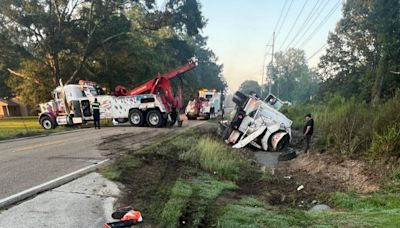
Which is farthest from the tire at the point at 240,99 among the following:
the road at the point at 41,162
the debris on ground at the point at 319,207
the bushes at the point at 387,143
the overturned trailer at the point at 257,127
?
the debris on ground at the point at 319,207

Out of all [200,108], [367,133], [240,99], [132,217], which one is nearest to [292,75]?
[200,108]

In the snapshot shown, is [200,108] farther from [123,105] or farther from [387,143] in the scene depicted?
[387,143]

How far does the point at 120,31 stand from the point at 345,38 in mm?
34348

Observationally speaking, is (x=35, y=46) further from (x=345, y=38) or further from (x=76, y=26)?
(x=345, y=38)

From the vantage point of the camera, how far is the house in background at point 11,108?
54.3m

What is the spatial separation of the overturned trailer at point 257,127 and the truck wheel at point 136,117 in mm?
6342

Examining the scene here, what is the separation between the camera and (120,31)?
28.6 m

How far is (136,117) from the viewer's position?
60.5 feet

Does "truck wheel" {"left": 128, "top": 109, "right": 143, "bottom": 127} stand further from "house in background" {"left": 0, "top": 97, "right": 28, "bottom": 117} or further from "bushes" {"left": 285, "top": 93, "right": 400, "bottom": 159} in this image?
"house in background" {"left": 0, "top": 97, "right": 28, "bottom": 117}

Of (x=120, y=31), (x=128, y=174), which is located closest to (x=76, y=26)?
(x=120, y=31)

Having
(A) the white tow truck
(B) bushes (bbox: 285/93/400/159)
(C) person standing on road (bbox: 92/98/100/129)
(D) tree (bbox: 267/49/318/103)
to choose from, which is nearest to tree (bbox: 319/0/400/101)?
(A) the white tow truck

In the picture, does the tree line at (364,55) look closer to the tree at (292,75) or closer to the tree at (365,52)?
the tree at (365,52)

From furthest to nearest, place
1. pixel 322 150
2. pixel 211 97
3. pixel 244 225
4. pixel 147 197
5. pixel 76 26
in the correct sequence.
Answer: pixel 211 97, pixel 76 26, pixel 322 150, pixel 147 197, pixel 244 225

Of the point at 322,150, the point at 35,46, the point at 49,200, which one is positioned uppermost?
the point at 35,46
